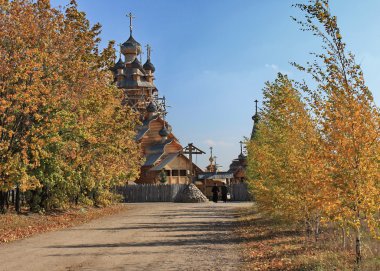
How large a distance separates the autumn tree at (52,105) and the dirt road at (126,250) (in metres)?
3.57

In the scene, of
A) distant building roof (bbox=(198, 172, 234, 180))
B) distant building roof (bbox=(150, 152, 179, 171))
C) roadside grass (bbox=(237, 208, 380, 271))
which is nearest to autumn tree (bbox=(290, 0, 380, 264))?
roadside grass (bbox=(237, 208, 380, 271))

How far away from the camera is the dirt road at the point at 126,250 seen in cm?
1161

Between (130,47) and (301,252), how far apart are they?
72.7m

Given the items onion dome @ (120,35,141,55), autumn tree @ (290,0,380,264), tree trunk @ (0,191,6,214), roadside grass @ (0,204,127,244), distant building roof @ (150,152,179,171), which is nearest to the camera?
autumn tree @ (290,0,380,264)

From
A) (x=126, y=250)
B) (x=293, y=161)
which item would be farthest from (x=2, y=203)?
(x=293, y=161)

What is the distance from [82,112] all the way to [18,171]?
18.4ft

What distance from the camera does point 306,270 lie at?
406 inches

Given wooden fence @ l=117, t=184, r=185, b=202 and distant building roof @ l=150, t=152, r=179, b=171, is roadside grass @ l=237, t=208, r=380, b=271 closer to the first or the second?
wooden fence @ l=117, t=184, r=185, b=202

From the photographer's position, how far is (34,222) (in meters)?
23.0

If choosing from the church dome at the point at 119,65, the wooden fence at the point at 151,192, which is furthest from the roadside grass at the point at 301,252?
the church dome at the point at 119,65

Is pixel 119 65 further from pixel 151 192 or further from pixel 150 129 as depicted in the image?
pixel 151 192

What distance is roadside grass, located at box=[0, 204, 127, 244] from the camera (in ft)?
61.7

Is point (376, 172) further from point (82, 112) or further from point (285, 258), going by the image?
point (82, 112)

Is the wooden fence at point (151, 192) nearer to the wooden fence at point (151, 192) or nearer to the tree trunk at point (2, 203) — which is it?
the wooden fence at point (151, 192)
